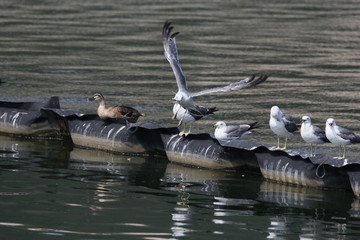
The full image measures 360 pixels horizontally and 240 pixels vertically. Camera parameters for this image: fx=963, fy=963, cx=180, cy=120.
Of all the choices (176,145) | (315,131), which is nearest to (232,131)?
(176,145)

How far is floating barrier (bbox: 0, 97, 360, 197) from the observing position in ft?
52.9

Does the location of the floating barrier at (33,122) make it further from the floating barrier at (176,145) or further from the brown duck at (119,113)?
the brown duck at (119,113)

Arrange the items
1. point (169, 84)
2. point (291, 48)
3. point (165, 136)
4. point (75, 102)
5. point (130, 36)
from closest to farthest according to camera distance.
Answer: point (165, 136) < point (75, 102) < point (169, 84) < point (291, 48) < point (130, 36)

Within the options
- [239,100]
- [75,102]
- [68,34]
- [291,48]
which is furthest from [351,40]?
[75,102]

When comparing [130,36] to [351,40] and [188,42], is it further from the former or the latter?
[351,40]

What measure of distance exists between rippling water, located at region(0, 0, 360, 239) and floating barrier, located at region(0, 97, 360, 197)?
237 millimetres

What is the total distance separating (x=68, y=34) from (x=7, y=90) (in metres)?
13.2

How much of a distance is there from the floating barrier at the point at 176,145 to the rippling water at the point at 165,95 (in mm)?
237

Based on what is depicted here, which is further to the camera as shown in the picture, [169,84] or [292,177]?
[169,84]

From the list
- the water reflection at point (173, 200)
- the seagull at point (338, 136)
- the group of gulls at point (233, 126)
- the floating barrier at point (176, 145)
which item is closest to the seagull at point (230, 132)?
the group of gulls at point (233, 126)

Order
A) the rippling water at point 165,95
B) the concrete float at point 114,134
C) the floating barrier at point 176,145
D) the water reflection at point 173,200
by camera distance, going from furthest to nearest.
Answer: the concrete float at point 114,134
the floating barrier at point 176,145
the rippling water at point 165,95
the water reflection at point 173,200

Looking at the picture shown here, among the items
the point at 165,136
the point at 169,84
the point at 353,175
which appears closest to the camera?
the point at 353,175

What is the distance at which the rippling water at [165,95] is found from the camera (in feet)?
46.3

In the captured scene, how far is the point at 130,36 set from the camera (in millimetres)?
38094
